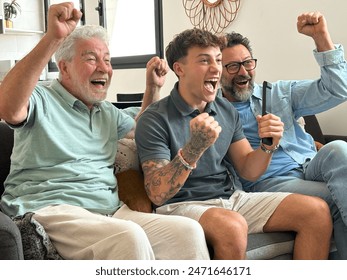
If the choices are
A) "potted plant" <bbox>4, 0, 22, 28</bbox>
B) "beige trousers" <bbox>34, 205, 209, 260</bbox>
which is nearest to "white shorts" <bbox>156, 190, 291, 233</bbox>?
"beige trousers" <bbox>34, 205, 209, 260</bbox>

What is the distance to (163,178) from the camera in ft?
5.29

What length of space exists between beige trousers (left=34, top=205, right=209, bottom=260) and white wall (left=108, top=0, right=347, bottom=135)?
67.2 inches

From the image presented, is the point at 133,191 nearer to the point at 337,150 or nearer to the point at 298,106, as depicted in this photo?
the point at 337,150

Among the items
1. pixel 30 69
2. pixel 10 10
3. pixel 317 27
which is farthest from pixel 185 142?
pixel 10 10

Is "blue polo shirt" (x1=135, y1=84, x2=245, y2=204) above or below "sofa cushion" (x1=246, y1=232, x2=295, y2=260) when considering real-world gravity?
above

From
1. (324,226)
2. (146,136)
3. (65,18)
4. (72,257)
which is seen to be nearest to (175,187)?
(146,136)

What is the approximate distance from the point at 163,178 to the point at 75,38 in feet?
2.07

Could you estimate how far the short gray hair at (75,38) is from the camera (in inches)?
72.2

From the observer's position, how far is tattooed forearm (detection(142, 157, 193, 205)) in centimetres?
158

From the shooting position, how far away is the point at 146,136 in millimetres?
1736

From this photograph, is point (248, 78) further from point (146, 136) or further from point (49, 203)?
point (49, 203)

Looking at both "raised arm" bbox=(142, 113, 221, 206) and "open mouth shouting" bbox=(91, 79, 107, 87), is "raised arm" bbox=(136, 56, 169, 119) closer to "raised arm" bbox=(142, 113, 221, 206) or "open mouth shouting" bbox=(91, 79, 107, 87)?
"open mouth shouting" bbox=(91, 79, 107, 87)

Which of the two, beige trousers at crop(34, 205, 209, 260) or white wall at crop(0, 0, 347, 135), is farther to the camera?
white wall at crop(0, 0, 347, 135)

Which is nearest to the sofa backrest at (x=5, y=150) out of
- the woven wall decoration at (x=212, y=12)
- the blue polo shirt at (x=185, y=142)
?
the blue polo shirt at (x=185, y=142)
